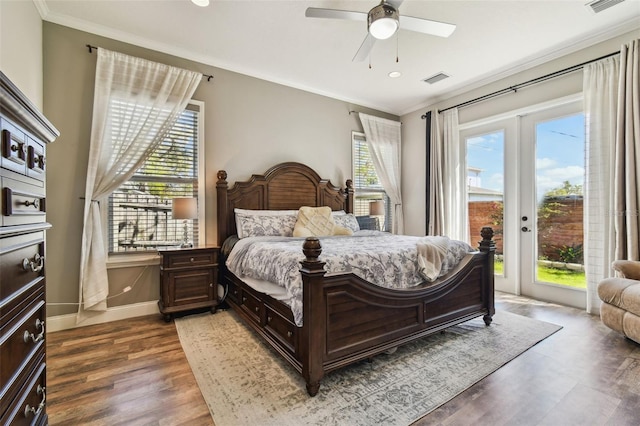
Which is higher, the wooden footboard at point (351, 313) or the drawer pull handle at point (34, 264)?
the drawer pull handle at point (34, 264)

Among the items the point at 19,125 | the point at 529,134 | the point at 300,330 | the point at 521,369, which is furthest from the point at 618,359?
the point at 19,125

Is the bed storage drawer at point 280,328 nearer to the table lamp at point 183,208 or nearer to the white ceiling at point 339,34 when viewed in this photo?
the table lamp at point 183,208

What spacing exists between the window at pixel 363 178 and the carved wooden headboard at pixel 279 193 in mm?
350

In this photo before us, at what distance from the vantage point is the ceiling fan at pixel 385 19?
6.71 ft

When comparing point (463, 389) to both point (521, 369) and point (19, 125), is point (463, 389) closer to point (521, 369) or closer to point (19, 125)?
point (521, 369)

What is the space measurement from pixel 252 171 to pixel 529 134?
367 cm

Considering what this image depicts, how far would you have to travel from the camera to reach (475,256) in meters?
2.73

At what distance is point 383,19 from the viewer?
204 cm

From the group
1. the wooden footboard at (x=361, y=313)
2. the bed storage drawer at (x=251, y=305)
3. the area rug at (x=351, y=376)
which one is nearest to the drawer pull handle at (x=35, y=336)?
the area rug at (x=351, y=376)

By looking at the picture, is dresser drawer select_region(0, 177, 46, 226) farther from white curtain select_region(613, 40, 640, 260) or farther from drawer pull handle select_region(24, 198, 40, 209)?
white curtain select_region(613, 40, 640, 260)

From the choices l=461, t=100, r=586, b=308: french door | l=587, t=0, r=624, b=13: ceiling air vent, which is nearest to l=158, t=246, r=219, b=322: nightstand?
l=461, t=100, r=586, b=308: french door

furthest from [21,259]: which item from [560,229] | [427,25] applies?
[560,229]

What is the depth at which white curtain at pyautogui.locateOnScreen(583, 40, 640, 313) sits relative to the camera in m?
2.79

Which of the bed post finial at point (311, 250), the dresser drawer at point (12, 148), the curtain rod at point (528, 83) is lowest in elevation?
the bed post finial at point (311, 250)
